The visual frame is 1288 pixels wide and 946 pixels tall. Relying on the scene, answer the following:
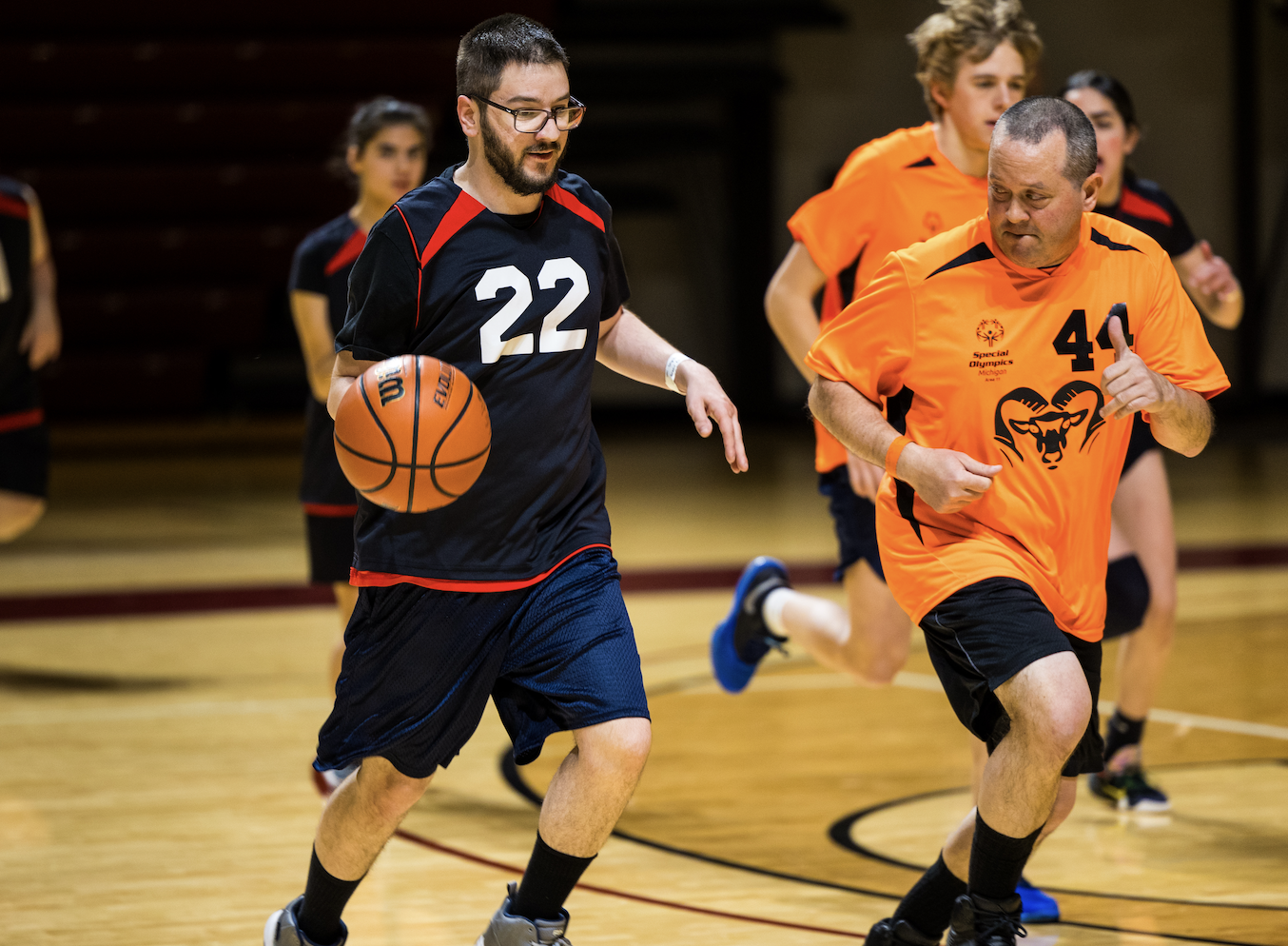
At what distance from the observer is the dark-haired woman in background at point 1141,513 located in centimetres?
475

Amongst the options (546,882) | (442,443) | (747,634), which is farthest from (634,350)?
(747,634)

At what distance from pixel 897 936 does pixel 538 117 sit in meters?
1.68

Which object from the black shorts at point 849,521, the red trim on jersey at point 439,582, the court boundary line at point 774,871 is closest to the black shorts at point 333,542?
the court boundary line at point 774,871

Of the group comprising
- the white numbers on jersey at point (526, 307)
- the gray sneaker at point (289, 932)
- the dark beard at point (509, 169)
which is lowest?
the gray sneaker at point (289, 932)

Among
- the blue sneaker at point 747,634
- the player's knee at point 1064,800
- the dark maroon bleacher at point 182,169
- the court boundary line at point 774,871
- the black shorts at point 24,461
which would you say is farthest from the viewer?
the dark maroon bleacher at point 182,169

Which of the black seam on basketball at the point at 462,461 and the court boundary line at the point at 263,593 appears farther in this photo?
the court boundary line at the point at 263,593

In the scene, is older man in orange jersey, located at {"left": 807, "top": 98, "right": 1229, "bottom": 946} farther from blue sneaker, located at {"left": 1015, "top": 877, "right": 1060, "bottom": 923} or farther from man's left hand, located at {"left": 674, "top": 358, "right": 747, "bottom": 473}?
blue sneaker, located at {"left": 1015, "top": 877, "right": 1060, "bottom": 923}

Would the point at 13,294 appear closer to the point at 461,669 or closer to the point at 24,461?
the point at 24,461

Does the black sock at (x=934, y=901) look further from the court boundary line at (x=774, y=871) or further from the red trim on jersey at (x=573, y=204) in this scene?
the red trim on jersey at (x=573, y=204)

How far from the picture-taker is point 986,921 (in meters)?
3.22

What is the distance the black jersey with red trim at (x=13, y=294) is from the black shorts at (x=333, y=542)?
5.78 ft

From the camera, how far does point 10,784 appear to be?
5.13 meters

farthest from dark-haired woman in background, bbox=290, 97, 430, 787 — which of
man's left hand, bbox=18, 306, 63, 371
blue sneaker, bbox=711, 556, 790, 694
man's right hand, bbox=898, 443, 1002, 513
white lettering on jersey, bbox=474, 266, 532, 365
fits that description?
man's right hand, bbox=898, 443, 1002, 513

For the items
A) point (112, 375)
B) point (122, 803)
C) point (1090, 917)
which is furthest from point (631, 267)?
point (1090, 917)
